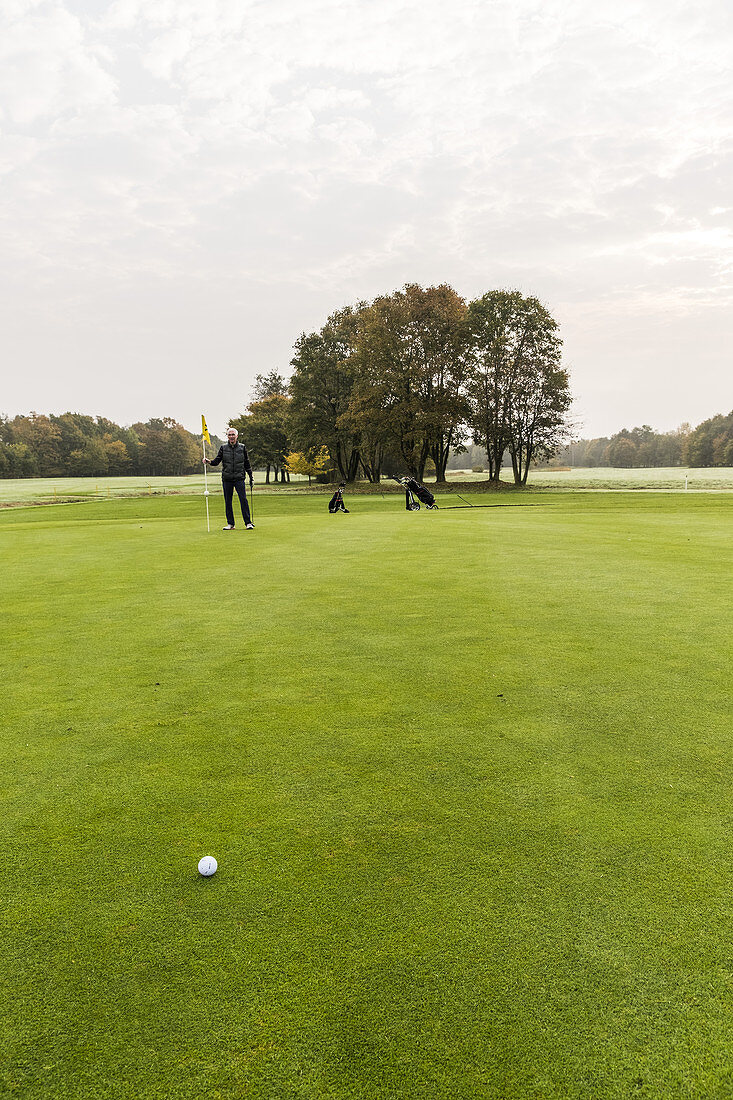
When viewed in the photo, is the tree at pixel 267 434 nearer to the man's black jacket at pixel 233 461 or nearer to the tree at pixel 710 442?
the man's black jacket at pixel 233 461

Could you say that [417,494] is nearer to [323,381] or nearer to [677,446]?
[323,381]

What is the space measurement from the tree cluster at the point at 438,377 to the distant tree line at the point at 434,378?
10 centimetres

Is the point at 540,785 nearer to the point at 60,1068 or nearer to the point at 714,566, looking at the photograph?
the point at 60,1068

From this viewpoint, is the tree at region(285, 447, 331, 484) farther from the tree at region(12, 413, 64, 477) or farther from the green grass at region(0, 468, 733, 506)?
the tree at region(12, 413, 64, 477)

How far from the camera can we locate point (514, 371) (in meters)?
57.1

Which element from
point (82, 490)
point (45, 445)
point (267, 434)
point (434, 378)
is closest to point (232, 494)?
point (434, 378)

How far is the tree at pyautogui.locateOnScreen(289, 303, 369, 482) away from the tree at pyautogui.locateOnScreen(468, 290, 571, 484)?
Result: 1320cm

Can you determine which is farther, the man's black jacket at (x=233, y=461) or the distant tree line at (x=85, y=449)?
the distant tree line at (x=85, y=449)

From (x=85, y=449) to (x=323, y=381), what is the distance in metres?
94.8

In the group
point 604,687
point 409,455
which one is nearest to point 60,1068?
point 604,687

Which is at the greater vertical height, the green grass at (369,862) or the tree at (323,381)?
the tree at (323,381)

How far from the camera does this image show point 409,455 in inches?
2157

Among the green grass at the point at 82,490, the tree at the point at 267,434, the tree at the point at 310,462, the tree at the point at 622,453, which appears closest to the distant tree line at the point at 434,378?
the tree at the point at 310,462

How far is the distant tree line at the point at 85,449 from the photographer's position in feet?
427
